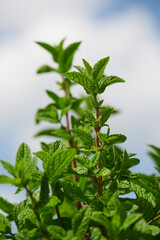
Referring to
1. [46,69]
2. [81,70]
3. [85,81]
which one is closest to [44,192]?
[85,81]

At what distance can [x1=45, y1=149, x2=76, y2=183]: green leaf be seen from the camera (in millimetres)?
1332

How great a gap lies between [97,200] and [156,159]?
45 centimetres

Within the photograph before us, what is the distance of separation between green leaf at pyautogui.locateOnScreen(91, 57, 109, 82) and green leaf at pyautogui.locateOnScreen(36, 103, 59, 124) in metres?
1.22

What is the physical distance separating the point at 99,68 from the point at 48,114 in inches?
56.3

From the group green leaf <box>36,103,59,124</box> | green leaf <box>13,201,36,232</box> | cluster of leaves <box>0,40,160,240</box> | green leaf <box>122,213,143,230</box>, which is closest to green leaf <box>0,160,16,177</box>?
cluster of leaves <box>0,40,160,240</box>

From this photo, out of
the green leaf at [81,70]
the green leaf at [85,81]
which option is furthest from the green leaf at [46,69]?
the green leaf at [85,81]

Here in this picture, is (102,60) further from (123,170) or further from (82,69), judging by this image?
(123,170)

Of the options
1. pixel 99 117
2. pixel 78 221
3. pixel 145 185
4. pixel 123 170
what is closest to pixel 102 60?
pixel 99 117

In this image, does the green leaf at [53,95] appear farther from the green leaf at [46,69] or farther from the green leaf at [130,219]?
the green leaf at [130,219]

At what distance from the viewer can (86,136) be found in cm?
157

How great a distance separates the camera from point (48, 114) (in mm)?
2930

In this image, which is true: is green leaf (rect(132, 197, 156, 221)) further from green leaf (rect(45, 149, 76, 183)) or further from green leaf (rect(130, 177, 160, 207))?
green leaf (rect(45, 149, 76, 183))

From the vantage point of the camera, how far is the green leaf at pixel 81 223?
Answer: 1189 millimetres

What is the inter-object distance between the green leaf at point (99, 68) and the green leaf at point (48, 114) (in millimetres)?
1225
